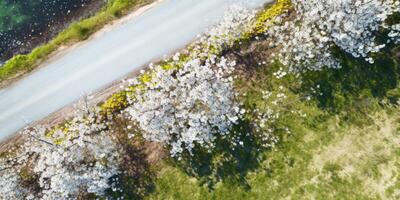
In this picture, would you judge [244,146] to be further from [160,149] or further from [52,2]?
[52,2]

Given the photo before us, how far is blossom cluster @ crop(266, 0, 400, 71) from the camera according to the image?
109 feet

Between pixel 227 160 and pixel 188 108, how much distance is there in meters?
3.94

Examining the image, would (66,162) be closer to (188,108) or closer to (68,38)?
(188,108)

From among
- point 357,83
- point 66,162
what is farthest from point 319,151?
point 66,162

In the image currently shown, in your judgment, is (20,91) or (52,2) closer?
(20,91)

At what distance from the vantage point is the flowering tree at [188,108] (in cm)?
3406

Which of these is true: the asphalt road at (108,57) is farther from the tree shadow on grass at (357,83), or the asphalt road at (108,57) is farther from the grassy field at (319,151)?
the tree shadow on grass at (357,83)

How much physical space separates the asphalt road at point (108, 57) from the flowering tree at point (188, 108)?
3.03 m

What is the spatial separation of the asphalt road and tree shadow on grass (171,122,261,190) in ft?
23.0

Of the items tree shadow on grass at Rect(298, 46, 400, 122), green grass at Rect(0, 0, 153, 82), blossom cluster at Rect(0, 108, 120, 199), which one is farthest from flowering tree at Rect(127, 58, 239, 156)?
green grass at Rect(0, 0, 153, 82)

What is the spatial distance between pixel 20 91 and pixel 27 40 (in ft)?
14.9

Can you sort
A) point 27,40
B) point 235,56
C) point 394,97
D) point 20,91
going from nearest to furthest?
point 394,97 → point 235,56 → point 20,91 → point 27,40

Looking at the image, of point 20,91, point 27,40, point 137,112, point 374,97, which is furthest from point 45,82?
point 374,97

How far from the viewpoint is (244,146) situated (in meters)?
34.3
